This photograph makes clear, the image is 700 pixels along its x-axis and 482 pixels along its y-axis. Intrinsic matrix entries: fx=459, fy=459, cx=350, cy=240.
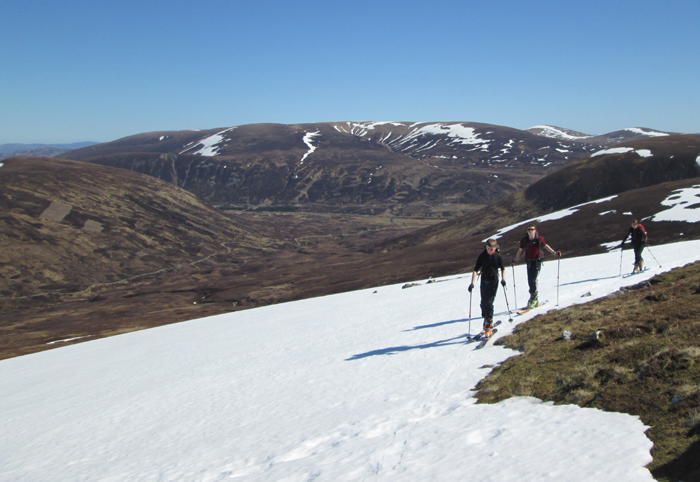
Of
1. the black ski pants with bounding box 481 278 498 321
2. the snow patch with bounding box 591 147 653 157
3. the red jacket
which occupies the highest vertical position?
the snow patch with bounding box 591 147 653 157

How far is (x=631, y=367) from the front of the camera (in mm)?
9008

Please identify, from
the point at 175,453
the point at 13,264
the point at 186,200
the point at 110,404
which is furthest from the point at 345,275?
the point at 186,200

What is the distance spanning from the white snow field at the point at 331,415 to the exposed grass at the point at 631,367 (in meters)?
0.38

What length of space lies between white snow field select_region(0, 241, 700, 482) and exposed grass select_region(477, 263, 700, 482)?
379mm

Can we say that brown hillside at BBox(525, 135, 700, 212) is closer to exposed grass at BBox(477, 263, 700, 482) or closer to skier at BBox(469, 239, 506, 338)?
skier at BBox(469, 239, 506, 338)

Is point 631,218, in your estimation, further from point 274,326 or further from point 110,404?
point 110,404

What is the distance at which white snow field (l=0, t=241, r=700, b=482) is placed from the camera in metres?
7.32

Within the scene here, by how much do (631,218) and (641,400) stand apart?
54.4 m

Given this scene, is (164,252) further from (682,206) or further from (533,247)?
(533,247)

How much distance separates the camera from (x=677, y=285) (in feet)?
48.4

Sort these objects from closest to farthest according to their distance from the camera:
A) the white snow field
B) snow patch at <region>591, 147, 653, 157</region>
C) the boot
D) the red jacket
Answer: the white snow field, the boot, the red jacket, snow patch at <region>591, 147, 653, 157</region>

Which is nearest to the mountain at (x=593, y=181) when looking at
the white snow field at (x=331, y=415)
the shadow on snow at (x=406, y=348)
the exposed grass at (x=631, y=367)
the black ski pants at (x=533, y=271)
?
the white snow field at (x=331, y=415)

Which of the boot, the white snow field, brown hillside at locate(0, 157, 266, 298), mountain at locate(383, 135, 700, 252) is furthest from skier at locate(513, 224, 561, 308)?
brown hillside at locate(0, 157, 266, 298)

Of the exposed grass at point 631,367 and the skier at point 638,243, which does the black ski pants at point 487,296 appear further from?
the skier at point 638,243
